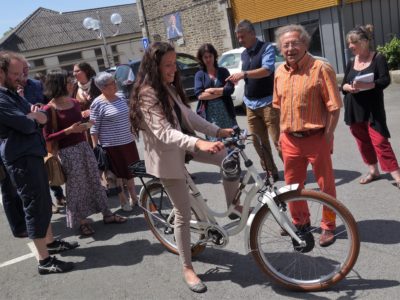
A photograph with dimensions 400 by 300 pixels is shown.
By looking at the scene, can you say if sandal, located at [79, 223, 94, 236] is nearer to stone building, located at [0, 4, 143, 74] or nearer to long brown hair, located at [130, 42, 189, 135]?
long brown hair, located at [130, 42, 189, 135]

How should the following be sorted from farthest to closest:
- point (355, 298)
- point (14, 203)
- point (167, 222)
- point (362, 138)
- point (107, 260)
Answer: point (362, 138) → point (14, 203) → point (107, 260) → point (167, 222) → point (355, 298)

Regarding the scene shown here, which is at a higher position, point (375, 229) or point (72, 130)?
point (72, 130)

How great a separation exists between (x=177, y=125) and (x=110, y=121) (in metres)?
2.04

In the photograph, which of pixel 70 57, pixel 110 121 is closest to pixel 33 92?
pixel 110 121

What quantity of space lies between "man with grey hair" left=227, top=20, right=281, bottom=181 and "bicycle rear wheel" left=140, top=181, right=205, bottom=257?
1.43 metres

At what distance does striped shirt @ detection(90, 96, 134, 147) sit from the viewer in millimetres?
5082

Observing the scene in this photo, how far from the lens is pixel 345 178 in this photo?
550 centimetres

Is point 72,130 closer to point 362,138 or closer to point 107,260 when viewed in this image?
point 107,260

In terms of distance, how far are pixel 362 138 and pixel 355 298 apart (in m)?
2.41

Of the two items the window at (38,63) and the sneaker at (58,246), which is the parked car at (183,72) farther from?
the window at (38,63)

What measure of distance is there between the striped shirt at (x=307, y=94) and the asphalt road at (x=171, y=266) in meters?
1.13

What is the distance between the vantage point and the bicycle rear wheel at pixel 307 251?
10.3ft

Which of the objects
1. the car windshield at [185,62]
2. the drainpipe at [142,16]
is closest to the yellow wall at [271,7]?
the car windshield at [185,62]

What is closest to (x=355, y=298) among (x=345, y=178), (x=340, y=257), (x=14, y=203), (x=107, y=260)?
(x=340, y=257)
